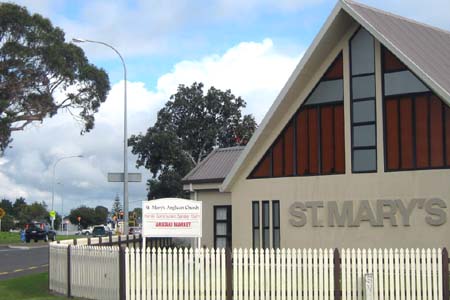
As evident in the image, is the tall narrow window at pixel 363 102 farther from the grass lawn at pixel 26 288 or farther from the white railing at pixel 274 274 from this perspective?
the grass lawn at pixel 26 288

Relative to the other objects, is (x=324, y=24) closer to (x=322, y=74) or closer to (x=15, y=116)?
(x=322, y=74)

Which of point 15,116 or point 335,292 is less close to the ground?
point 15,116

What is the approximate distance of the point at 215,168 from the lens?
92.2 feet

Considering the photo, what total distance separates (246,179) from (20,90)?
29.4 m

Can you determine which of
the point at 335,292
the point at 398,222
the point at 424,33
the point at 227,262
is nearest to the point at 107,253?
the point at 227,262

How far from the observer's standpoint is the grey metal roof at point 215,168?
2702 centimetres

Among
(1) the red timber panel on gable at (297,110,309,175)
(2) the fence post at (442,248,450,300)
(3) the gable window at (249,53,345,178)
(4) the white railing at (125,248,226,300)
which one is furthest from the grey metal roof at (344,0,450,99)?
(4) the white railing at (125,248,226,300)

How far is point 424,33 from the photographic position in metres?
22.8

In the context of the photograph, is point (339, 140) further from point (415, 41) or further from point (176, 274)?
point (176, 274)

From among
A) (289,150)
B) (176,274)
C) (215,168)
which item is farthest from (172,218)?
(215,168)

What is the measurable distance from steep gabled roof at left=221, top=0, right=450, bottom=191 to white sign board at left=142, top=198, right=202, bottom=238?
18.6 feet

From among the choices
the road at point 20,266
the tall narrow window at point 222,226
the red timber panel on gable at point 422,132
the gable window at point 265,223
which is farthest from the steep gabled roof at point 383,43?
the road at point 20,266

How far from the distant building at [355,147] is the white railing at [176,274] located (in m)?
6.69

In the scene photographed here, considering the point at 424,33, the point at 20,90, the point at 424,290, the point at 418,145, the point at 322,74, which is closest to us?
the point at 424,290
